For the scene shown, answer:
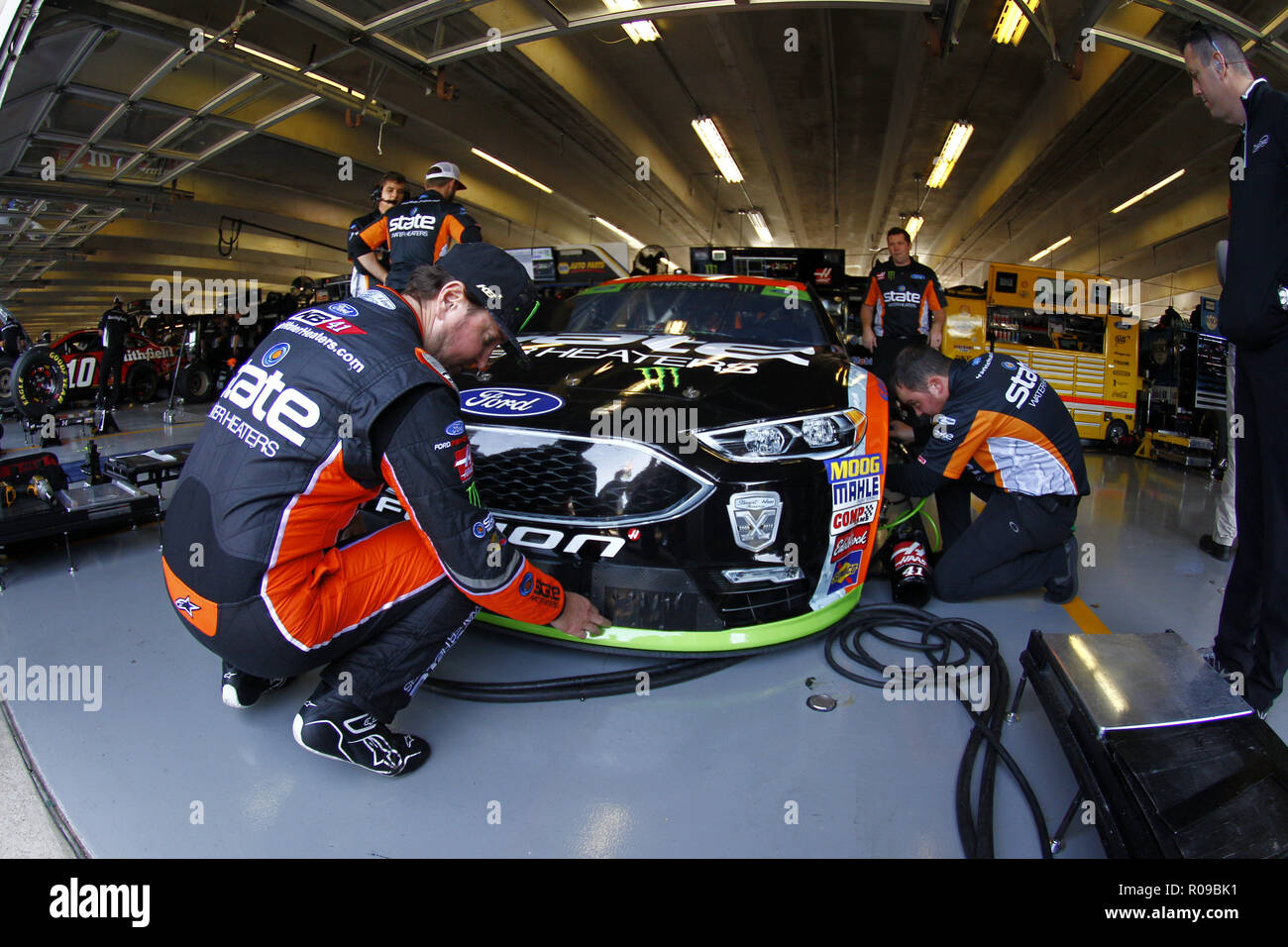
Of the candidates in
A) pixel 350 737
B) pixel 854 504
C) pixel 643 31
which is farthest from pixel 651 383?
pixel 643 31

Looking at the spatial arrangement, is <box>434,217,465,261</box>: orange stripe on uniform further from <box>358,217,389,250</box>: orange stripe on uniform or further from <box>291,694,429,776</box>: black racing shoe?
<box>291,694,429,776</box>: black racing shoe

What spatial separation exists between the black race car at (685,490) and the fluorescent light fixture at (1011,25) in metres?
6.22

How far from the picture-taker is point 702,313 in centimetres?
291

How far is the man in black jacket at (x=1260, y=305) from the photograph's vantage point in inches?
66.6

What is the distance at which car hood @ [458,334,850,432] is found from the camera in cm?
186

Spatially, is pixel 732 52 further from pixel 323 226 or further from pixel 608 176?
pixel 323 226

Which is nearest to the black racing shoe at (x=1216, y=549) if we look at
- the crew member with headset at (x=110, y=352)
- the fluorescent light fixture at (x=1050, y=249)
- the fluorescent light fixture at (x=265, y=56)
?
the fluorescent light fixture at (x=265, y=56)

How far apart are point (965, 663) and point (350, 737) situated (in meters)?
1.72

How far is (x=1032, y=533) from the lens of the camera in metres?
2.53

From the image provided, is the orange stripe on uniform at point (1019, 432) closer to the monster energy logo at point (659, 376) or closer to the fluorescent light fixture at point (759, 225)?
the monster energy logo at point (659, 376)

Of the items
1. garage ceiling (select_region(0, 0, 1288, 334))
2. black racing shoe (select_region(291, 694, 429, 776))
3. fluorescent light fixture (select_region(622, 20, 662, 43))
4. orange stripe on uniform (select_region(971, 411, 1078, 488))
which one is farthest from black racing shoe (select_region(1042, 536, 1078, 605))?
fluorescent light fixture (select_region(622, 20, 662, 43))

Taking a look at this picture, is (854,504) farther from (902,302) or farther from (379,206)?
(902,302)

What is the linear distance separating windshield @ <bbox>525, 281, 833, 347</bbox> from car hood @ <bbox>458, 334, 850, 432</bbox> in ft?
1.15

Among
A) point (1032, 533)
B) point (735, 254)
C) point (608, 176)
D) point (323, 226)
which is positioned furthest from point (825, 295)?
point (323, 226)
